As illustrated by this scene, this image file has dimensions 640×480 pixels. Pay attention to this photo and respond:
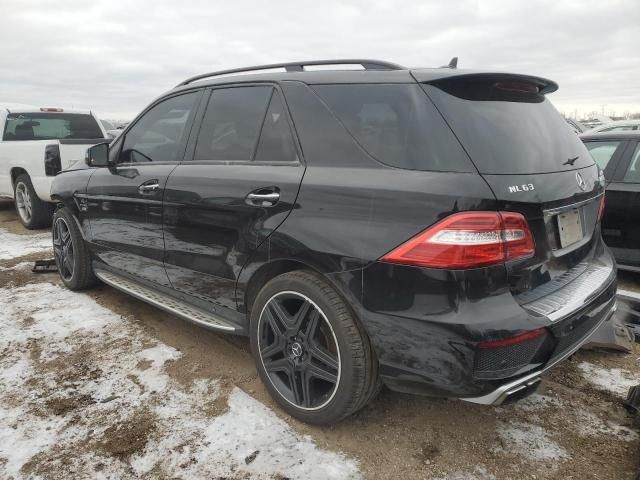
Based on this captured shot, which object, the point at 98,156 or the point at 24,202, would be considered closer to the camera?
the point at 98,156

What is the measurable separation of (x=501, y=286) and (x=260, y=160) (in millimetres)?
1415

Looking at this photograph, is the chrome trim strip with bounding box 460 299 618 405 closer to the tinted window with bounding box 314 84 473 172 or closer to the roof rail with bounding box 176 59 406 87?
the tinted window with bounding box 314 84 473 172

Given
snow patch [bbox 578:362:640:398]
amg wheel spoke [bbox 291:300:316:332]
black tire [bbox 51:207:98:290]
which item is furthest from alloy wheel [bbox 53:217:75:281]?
snow patch [bbox 578:362:640:398]

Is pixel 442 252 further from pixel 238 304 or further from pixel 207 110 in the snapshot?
pixel 207 110

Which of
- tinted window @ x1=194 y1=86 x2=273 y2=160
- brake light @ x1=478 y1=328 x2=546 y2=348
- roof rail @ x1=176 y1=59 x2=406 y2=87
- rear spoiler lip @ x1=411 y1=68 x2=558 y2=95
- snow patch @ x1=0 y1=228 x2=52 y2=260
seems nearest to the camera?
brake light @ x1=478 y1=328 x2=546 y2=348

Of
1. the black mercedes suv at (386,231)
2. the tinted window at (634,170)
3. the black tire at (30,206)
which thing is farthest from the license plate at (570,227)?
the black tire at (30,206)

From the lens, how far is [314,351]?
2.39 metres

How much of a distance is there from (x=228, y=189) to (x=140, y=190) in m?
0.97

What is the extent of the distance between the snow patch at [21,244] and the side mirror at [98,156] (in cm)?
295

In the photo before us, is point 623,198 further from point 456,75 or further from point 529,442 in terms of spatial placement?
point 456,75

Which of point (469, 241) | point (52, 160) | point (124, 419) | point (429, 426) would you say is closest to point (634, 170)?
point (429, 426)

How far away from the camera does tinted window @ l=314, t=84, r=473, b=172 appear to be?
6.66 ft

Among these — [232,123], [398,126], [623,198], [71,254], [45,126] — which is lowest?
[71,254]

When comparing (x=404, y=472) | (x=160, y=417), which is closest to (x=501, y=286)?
(x=404, y=472)
